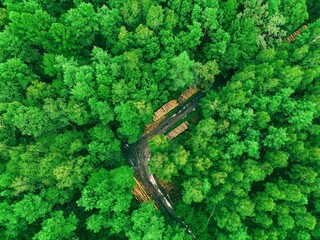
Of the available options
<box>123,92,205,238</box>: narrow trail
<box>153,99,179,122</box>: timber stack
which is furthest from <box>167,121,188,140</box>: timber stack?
<box>153,99,179,122</box>: timber stack

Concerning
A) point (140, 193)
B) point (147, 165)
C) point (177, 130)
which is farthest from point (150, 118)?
point (140, 193)

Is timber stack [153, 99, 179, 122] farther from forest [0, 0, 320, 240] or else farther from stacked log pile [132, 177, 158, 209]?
stacked log pile [132, 177, 158, 209]

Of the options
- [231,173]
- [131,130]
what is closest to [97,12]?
[131,130]

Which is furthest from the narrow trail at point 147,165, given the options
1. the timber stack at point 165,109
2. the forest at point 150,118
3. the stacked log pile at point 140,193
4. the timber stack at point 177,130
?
the forest at point 150,118

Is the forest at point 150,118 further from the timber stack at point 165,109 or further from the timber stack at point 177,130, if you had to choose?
the timber stack at point 165,109

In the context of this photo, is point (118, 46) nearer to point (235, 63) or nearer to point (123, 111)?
point (123, 111)

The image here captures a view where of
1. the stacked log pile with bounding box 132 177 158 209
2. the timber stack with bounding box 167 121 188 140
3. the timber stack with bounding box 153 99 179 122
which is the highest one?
the timber stack with bounding box 153 99 179 122
